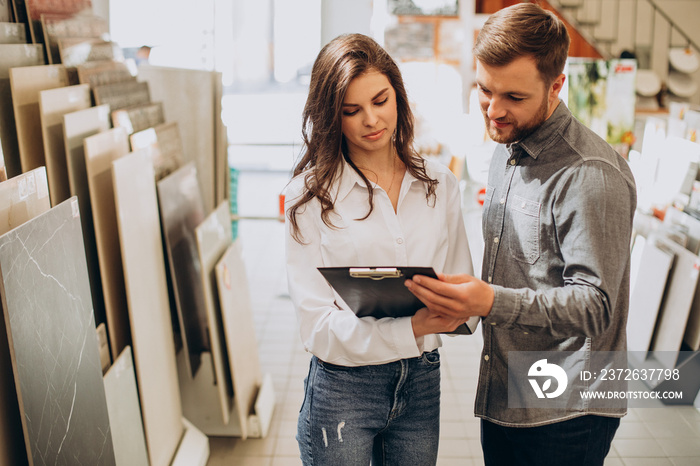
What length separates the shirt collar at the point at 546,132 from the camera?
142cm

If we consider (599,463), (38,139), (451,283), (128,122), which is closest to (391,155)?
(451,283)

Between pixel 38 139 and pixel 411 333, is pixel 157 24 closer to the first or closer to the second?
pixel 38 139

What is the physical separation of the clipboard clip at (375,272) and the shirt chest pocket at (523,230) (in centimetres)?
39

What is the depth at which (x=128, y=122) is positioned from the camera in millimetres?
2533

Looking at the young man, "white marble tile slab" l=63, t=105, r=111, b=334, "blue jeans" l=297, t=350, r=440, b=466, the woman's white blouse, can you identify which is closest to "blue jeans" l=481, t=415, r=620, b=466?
the young man

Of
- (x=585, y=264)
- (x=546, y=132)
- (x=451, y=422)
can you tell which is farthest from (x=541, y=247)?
(x=451, y=422)

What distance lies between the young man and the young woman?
15 cm

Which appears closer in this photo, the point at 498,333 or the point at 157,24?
the point at 498,333

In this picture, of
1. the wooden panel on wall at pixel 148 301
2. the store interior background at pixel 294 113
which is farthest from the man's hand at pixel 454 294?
the wooden panel on wall at pixel 148 301

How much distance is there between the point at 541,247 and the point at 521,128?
11.4 inches

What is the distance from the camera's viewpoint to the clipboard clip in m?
1.22

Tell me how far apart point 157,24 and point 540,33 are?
5201 millimetres

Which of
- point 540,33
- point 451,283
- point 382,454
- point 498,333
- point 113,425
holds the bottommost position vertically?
point 113,425

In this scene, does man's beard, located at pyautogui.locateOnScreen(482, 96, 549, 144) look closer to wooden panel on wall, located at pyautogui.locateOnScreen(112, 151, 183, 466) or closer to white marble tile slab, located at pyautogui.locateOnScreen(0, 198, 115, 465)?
white marble tile slab, located at pyautogui.locateOnScreen(0, 198, 115, 465)
